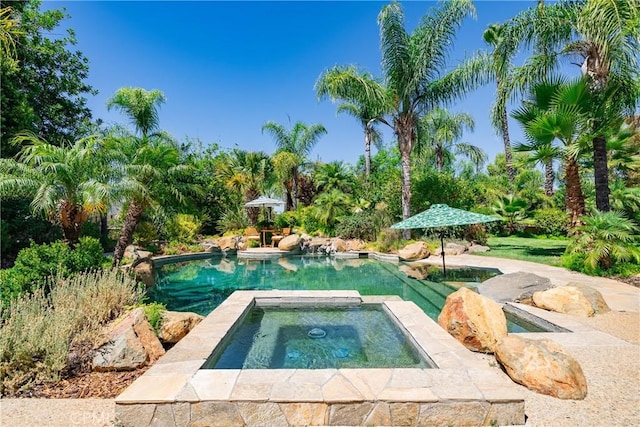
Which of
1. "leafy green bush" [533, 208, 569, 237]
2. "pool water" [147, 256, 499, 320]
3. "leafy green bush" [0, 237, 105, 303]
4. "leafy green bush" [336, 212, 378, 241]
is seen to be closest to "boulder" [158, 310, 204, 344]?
"pool water" [147, 256, 499, 320]

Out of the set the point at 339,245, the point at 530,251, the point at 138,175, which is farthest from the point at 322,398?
the point at 339,245

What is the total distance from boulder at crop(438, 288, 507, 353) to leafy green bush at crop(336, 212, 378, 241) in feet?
38.1

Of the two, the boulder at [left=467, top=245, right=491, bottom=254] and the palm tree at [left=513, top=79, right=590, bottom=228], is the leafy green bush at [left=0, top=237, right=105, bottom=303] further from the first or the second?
the palm tree at [left=513, top=79, right=590, bottom=228]

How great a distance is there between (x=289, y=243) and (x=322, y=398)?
1364 centimetres

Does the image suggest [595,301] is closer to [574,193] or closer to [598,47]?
[574,193]

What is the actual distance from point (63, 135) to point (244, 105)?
10.3 m

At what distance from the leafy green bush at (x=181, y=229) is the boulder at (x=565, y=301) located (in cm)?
1536

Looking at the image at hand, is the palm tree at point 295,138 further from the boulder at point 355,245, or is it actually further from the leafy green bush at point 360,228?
the boulder at point 355,245

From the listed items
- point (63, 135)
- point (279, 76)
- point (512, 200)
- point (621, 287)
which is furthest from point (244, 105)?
point (621, 287)

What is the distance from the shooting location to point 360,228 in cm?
1638

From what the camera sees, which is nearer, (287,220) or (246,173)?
(287,220)

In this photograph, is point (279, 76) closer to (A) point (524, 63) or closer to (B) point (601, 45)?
(A) point (524, 63)

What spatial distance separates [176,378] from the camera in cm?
287

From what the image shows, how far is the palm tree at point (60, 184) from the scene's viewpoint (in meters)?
6.90
